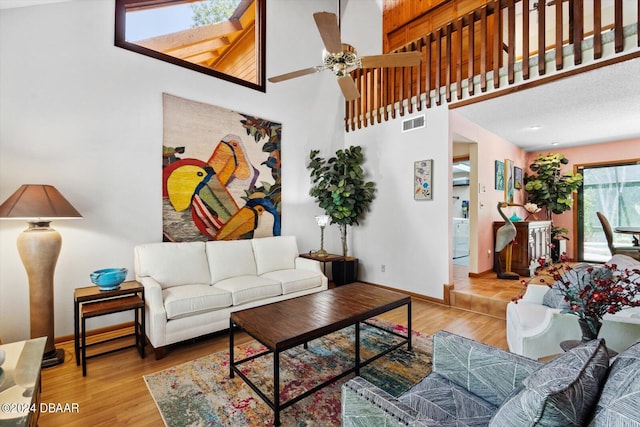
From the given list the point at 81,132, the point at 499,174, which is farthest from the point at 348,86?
the point at 499,174

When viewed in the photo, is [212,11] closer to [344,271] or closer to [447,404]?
[344,271]

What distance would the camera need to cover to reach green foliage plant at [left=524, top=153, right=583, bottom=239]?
527 centimetres

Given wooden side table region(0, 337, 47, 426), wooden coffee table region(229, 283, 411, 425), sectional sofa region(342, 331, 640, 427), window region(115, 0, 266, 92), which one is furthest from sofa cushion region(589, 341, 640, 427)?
window region(115, 0, 266, 92)

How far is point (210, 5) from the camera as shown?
150 inches

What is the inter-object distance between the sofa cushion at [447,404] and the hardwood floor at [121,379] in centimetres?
148

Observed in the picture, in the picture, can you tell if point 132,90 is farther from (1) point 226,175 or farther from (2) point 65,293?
(2) point 65,293

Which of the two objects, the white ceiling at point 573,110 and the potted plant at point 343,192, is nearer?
the white ceiling at point 573,110

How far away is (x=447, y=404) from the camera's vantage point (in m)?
1.24

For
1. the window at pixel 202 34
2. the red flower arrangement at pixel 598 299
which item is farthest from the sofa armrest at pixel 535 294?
the window at pixel 202 34

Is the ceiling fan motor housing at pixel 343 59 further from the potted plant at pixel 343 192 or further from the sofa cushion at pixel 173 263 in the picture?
the sofa cushion at pixel 173 263

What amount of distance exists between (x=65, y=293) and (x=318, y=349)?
2.40 m

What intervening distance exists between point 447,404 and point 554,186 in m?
5.70

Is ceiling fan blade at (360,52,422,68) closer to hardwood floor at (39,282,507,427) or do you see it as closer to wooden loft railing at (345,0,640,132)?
wooden loft railing at (345,0,640,132)

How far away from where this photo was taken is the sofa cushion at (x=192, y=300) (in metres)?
2.47
